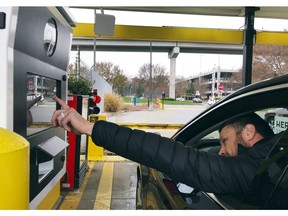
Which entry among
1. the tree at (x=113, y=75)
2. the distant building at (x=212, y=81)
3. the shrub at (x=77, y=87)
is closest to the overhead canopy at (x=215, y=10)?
the shrub at (x=77, y=87)

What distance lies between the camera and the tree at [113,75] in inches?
1336

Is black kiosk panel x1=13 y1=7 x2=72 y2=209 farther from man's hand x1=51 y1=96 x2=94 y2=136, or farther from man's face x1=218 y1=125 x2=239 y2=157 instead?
man's face x1=218 y1=125 x2=239 y2=157

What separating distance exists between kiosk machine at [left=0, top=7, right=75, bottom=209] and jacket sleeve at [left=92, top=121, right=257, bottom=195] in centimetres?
75

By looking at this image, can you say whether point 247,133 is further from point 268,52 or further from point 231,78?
point 231,78

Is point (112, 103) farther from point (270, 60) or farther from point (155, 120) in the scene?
point (270, 60)

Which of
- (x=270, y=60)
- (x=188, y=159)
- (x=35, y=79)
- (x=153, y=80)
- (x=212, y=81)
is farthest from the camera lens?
(x=153, y=80)

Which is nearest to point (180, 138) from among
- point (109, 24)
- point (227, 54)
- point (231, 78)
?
point (109, 24)

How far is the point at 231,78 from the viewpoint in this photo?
110 ft

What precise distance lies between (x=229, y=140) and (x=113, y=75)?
3455 cm

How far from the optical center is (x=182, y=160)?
1300mm

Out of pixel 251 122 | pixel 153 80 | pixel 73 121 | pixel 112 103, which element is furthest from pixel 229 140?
pixel 153 80

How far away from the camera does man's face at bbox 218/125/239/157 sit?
149 centimetres

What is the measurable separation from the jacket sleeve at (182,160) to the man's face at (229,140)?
186 mm

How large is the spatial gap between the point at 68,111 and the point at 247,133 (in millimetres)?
907
